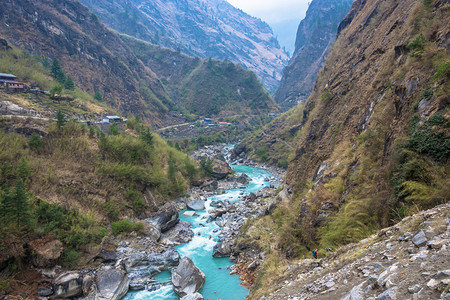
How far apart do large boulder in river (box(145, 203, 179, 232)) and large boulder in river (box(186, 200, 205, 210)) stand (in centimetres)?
515

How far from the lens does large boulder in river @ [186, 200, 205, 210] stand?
118 ft

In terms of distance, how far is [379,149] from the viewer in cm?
1297

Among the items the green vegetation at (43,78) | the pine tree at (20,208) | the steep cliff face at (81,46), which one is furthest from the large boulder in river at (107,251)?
the steep cliff face at (81,46)

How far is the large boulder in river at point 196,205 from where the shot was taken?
3591cm

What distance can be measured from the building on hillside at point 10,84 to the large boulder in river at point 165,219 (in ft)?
92.1

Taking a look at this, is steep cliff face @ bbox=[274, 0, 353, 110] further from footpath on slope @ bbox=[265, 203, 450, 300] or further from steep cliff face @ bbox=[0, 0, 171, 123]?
footpath on slope @ bbox=[265, 203, 450, 300]

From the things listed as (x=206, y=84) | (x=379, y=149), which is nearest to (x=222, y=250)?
(x=379, y=149)

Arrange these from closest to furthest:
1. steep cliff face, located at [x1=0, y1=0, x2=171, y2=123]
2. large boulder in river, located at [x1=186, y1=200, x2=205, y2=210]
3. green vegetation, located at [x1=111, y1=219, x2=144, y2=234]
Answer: green vegetation, located at [x1=111, y1=219, x2=144, y2=234] < large boulder in river, located at [x1=186, y1=200, x2=205, y2=210] < steep cliff face, located at [x1=0, y1=0, x2=171, y2=123]

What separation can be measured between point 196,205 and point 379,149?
27155 millimetres

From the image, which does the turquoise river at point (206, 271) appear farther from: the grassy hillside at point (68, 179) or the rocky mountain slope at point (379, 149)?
the grassy hillside at point (68, 179)

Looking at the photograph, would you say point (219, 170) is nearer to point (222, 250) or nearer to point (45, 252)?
point (222, 250)

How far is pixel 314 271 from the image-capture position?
9.68m

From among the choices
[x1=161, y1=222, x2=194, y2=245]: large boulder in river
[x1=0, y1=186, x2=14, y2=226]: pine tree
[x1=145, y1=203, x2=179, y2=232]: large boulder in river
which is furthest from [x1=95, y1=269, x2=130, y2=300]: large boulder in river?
[x1=145, y1=203, x2=179, y2=232]: large boulder in river

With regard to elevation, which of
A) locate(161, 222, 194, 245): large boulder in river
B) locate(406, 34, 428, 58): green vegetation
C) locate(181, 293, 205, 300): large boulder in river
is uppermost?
locate(406, 34, 428, 58): green vegetation
